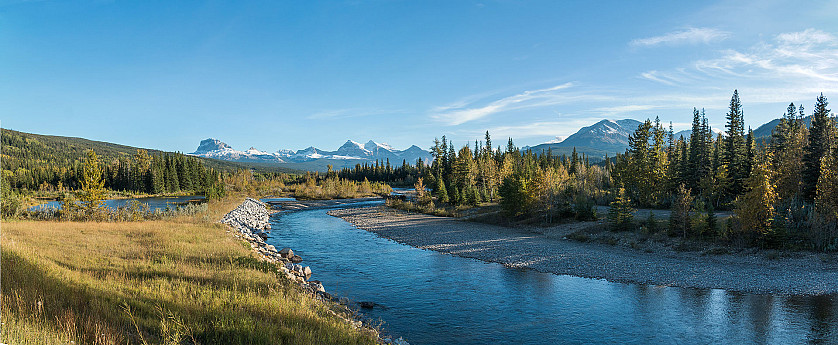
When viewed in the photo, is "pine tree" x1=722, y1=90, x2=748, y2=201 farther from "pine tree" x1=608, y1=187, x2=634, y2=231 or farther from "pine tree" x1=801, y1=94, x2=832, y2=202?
"pine tree" x1=608, y1=187, x2=634, y2=231

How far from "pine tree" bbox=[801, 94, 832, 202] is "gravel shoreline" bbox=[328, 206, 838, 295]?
554 inches

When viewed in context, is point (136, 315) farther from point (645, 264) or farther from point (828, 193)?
point (828, 193)

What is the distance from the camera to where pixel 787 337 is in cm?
1255

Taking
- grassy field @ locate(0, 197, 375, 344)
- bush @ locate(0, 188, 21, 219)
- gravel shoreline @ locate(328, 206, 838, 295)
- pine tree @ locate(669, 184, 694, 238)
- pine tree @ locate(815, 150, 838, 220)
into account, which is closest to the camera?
grassy field @ locate(0, 197, 375, 344)

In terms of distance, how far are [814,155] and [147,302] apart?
45888 mm

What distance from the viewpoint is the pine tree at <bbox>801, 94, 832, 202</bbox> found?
3086cm

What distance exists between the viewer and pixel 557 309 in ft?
51.2

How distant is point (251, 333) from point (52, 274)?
282 inches

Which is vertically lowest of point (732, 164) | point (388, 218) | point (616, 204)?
point (388, 218)

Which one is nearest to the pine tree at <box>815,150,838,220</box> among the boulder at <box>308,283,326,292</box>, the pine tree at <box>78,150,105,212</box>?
the boulder at <box>308,283,326,292</box>

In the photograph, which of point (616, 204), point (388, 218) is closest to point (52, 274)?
point (616, 204)

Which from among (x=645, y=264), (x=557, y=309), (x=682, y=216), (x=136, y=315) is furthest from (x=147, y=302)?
(x=682, y=216)

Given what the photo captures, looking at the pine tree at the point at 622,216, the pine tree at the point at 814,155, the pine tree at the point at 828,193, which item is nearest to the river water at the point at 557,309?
the pine tree at the point at 828,193

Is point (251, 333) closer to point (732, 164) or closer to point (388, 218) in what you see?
point (388, 218)
